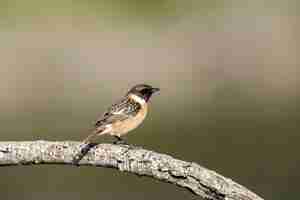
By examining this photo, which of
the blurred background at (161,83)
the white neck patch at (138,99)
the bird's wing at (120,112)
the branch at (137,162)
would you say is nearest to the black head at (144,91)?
the white neck patch at (138,99)

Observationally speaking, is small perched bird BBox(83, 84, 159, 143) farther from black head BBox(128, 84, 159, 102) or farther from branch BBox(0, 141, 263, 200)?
branch BBox(0, 141, 263, 200)

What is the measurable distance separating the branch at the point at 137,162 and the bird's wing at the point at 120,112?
1020mm

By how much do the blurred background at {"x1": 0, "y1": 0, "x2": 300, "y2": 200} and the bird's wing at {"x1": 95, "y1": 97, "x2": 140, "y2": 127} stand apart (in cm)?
260

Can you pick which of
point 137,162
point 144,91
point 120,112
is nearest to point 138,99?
point 144,91

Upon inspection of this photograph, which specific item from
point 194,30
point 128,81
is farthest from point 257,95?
point 194,30

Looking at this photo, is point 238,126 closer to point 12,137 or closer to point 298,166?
point 298,166

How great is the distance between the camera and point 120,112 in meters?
6.18

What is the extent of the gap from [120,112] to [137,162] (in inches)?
52.4

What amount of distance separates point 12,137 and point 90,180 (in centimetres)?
151

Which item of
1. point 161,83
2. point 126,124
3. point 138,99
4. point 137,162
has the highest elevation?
point 161,83

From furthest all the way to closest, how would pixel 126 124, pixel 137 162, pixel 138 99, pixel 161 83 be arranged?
pixel 161 83 < pixel 138 99 < pixel 126 124 < pixel 137 162

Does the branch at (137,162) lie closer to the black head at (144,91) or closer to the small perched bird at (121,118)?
the small perched bird at (121,118)

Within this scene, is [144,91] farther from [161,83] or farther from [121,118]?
[161,83]

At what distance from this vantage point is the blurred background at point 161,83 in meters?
9.50
